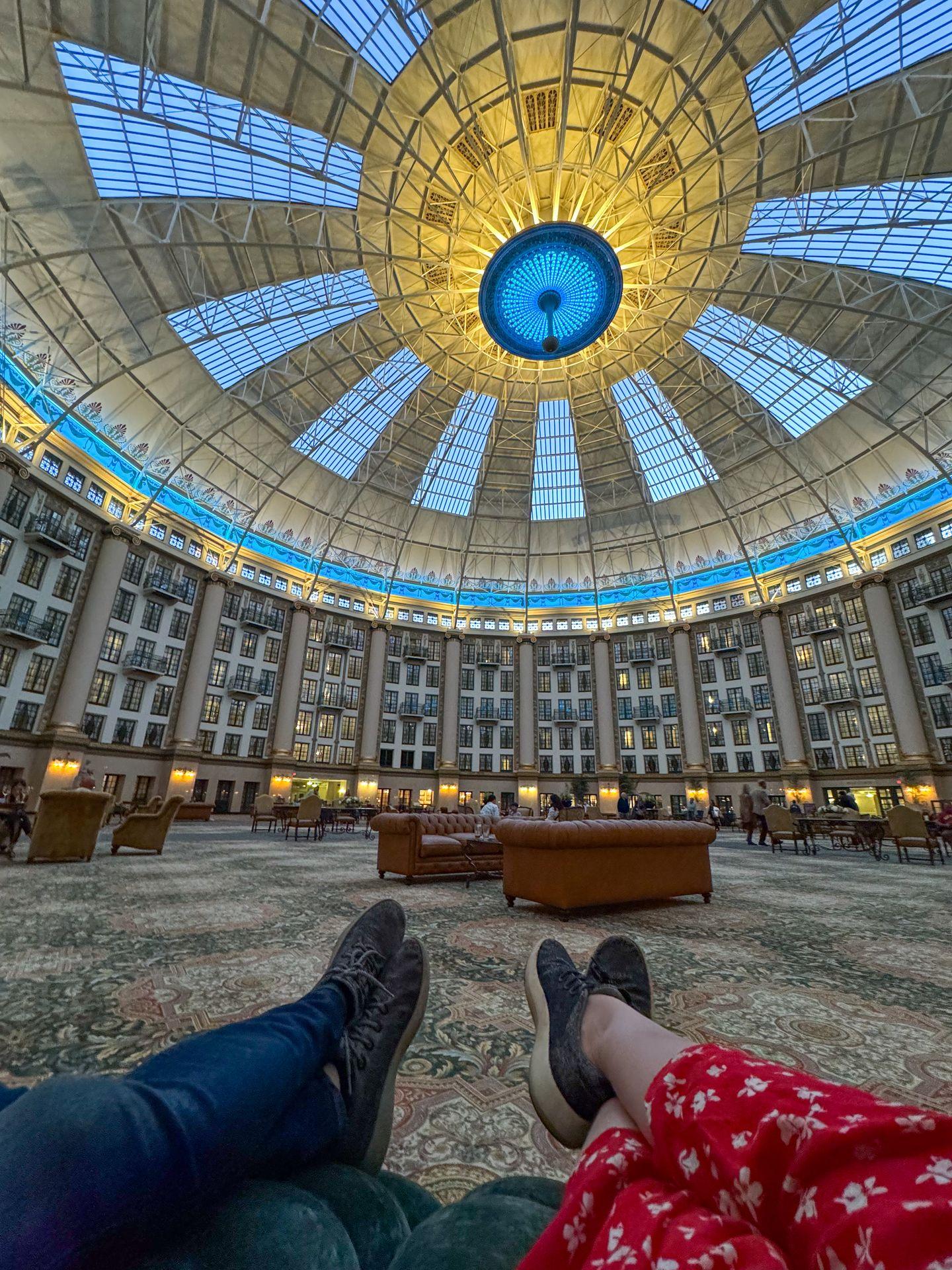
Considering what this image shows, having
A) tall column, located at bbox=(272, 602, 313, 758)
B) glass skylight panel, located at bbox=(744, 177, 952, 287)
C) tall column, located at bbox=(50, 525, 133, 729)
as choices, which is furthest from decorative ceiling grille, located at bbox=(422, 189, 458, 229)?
tall column, located at bbox=(272, 602, 313, 758)

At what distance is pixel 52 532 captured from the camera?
74.5 feet

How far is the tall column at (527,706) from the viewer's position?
37.6 metres

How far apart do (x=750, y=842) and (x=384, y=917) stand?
2134 cm

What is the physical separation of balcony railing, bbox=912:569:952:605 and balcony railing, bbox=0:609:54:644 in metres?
40.7

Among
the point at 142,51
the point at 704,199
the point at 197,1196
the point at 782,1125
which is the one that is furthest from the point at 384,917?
the point at 704,199

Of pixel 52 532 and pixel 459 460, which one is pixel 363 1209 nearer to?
pixel 52 532

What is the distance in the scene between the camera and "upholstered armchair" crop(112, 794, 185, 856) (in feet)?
Answer: 34.9

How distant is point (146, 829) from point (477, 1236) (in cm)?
1236

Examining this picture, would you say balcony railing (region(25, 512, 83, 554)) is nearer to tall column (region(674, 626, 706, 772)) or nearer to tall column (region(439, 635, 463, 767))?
tall column (region(439, 635, 463, 767))

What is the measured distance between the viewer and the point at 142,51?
13.4 meters

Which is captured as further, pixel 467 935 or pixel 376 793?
pixel 376 793

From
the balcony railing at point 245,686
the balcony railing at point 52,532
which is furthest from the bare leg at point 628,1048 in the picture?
the balcony railing at point 245,686

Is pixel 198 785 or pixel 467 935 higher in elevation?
pixel 198 785

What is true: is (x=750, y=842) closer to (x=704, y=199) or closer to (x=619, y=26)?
(x=704, y=199)
